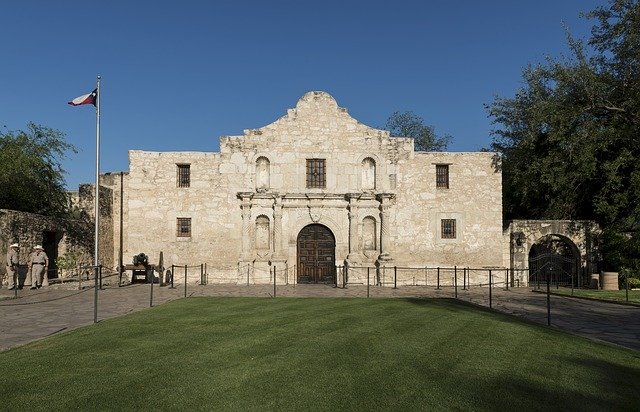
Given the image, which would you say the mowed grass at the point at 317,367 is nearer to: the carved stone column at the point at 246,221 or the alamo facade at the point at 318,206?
the carved stone column at the point at 246,221

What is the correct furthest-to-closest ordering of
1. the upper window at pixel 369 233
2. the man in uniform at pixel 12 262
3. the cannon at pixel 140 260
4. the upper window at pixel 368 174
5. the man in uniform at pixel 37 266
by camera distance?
the upper window at pixel 368 174 → the upper window at pixel 369 233 → the cannon at pixel 140 260 → the man in uniform at pixel 37 266 → the man in uniform at pixel 12 262

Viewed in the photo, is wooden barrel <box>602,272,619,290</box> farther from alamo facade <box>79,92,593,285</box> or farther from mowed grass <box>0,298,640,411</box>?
mowed grass <box>0,298,640,411</box>

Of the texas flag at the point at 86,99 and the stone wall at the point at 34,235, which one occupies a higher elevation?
the texas flag at the point at 86,99

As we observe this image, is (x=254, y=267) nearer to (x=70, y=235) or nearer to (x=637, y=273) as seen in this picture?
(x=70, y=235)

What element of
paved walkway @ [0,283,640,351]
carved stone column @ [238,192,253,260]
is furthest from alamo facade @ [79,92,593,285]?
paved walkway @ [0,283,640,351]

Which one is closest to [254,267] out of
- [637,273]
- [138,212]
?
[138,212]

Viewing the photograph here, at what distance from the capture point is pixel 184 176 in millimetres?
22875

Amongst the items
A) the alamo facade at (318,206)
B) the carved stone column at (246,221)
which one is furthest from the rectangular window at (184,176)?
the carved stone column at (246,221)

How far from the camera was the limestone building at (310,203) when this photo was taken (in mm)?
22375

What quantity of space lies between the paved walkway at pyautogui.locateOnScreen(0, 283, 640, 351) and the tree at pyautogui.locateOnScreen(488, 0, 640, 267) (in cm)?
601

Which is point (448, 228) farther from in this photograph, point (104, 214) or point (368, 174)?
point (104, 214)

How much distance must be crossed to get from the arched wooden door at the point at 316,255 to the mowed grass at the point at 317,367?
12172 millimetres

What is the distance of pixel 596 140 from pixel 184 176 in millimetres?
19035

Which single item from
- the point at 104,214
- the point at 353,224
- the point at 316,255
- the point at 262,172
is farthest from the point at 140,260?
the point at 353,224
